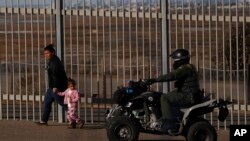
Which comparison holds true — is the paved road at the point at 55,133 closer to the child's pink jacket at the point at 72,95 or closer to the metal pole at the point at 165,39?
the child's pink jacket at the point at 72,95

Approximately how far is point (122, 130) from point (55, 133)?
1.66 meters

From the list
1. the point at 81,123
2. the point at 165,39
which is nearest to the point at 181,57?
the point at 165,39

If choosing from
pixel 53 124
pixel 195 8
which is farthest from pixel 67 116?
pixel 195 8

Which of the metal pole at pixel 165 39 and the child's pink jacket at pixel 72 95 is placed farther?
the metal pole at pixel 165 39

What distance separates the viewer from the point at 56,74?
1396 cm

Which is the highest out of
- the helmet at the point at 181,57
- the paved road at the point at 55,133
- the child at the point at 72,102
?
the helmet at the point at 181,57

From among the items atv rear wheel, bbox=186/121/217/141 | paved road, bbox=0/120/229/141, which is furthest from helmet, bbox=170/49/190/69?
paved road, bbox=0/120/229/141

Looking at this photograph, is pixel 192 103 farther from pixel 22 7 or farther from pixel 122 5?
pixel 22 7

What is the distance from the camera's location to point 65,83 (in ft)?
46.7

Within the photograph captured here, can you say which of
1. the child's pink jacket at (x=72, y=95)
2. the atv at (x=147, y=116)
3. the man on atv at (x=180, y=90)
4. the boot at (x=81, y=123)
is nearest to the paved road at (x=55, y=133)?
the boot at (x=81, y=123)

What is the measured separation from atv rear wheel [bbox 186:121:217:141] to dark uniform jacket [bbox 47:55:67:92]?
9.25ft

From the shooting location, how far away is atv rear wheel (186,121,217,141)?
1196 centimetres

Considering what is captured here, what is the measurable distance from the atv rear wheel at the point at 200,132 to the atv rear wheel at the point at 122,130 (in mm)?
747

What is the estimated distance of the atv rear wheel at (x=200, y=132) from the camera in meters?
12.0
